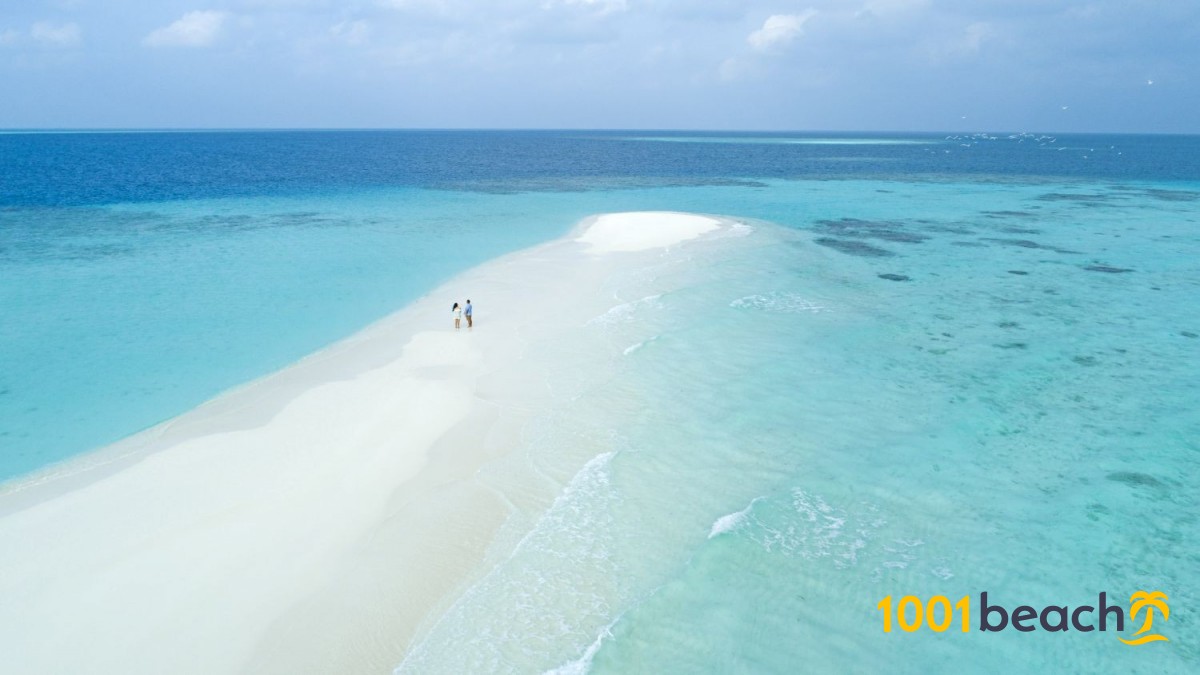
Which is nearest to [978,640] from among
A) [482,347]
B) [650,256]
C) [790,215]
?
[482,347]

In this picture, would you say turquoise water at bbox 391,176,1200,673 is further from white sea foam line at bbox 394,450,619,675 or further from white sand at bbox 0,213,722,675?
white sand at bbox 0,213,722,675

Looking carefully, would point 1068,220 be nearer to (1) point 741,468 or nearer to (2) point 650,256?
(2) point 650,256

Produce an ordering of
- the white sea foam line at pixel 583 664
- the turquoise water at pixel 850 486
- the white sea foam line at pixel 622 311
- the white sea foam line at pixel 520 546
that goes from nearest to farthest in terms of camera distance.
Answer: the white sea foam line at pixel 583 664
the white sea foam line at pixel 520 546
the turquoise water at pixel 850 486
the white sea foam line at pixel 622 311

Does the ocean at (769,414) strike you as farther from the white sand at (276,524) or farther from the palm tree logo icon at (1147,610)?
the white sand at (276,524)

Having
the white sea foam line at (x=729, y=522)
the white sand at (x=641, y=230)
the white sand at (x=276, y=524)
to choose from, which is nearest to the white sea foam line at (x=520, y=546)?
the white sand at (x=276, y=524)

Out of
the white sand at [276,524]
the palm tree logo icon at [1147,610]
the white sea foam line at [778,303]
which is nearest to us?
the white sand at [276,524]

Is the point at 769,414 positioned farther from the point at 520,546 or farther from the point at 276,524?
the point at 276,524
